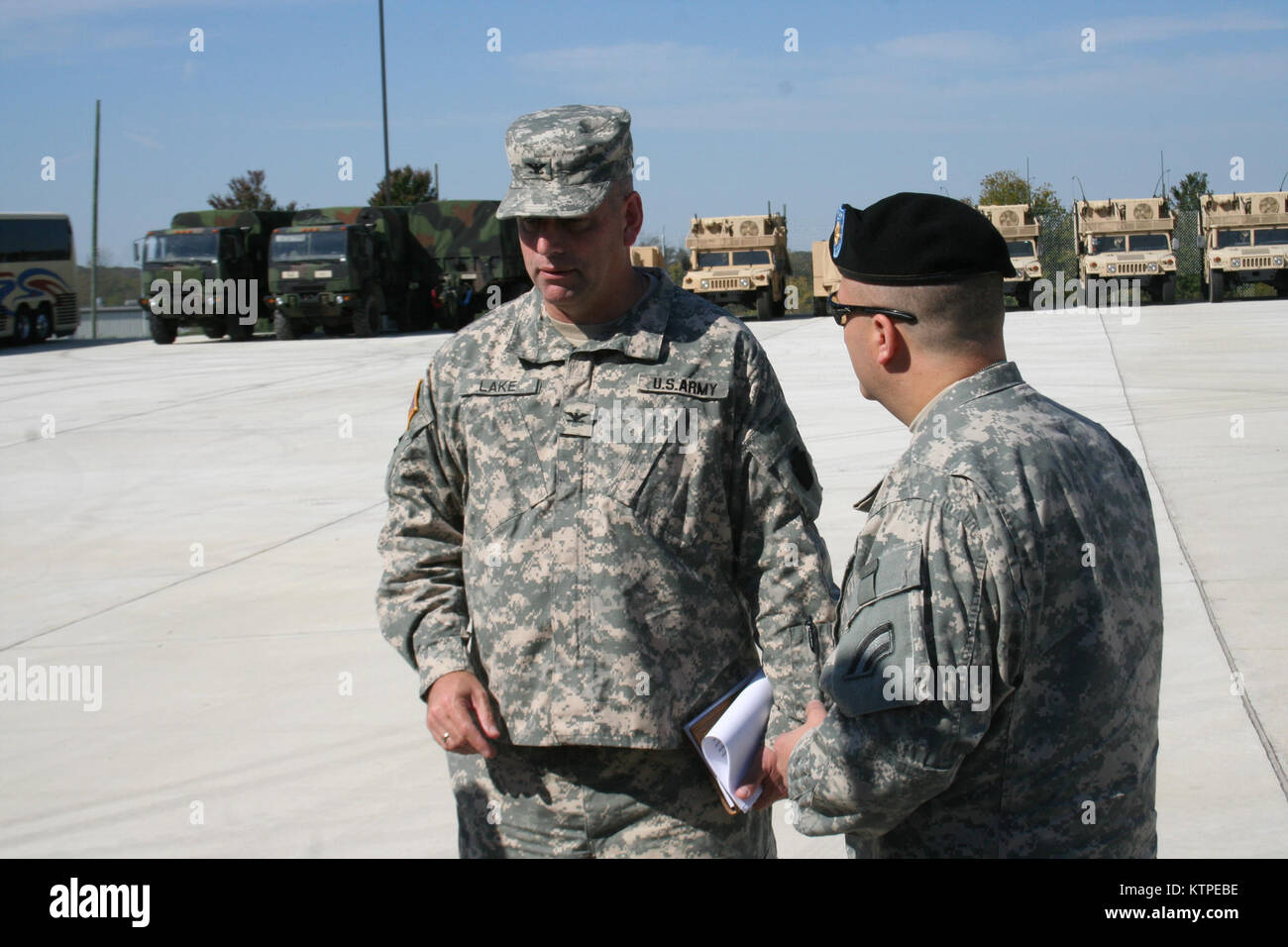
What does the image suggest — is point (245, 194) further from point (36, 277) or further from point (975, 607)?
point (975, 607)

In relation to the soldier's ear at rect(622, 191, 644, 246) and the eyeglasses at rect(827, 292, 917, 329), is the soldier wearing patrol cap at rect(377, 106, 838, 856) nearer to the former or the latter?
the soldier's ear at rect(622, 191, 644, 246)

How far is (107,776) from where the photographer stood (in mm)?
4461

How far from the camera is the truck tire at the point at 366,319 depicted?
27.1 metres

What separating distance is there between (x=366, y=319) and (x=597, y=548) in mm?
25683

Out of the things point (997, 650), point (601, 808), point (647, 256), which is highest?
point (647, 256)

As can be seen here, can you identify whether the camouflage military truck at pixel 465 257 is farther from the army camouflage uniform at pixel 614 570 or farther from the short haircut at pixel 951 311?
the short haircut at pixel 951 311

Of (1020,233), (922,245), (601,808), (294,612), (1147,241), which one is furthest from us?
(1020,233)

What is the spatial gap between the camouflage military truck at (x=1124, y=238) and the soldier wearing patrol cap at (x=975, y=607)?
28826mm

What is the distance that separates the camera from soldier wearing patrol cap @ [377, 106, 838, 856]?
2375 millimetres

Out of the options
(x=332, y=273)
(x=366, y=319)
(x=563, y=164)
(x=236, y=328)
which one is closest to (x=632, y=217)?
(x=563, y=164)

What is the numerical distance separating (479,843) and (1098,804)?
1.13 m

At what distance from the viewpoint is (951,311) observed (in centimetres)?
190
